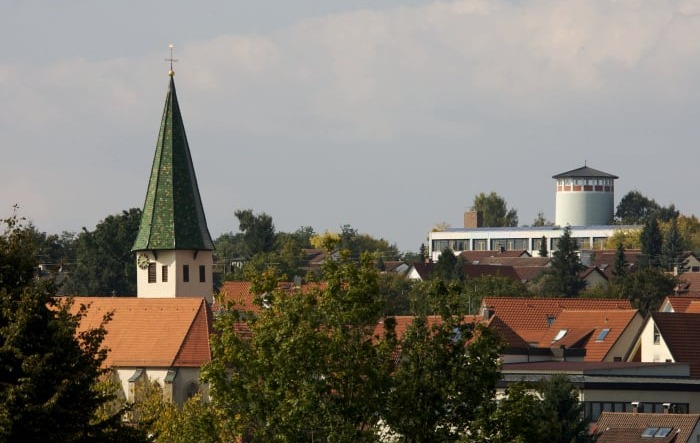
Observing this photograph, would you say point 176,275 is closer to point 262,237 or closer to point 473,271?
point 473,271

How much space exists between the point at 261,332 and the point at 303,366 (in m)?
1.37

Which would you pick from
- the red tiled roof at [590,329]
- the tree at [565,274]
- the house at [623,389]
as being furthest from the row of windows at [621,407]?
the tree at [565,274]

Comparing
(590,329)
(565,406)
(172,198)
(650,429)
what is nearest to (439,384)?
(565,406)

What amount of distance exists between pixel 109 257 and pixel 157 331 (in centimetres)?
6618

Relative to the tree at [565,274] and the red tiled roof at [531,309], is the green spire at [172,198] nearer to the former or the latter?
the red tiled roof at [531,309]

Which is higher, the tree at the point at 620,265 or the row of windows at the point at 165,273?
the tree at the point at 620,265

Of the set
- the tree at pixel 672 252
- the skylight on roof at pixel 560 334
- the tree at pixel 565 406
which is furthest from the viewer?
the tree at pixel 672 252

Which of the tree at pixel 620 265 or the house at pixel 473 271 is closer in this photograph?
the tree at pixel 620 265

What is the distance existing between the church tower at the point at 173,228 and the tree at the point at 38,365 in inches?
2107

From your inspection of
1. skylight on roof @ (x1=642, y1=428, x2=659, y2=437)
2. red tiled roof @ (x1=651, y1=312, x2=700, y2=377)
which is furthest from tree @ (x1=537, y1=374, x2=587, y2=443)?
red tiled roof @ (x1=651, y1=312, x2=700, y2=377)

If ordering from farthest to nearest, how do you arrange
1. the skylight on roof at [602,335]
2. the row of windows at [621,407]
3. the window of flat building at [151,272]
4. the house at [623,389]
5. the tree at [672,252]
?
the tree at [672,252] → the window of flat building at [151,272] → the skylight on roof at [602,335] → the house at [623,389] → the row of windows at [621,407]

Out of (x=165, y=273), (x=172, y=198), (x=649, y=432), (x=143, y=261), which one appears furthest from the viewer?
(x=172, y=198)

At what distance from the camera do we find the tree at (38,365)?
1391 inches

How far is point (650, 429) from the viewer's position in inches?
2621
